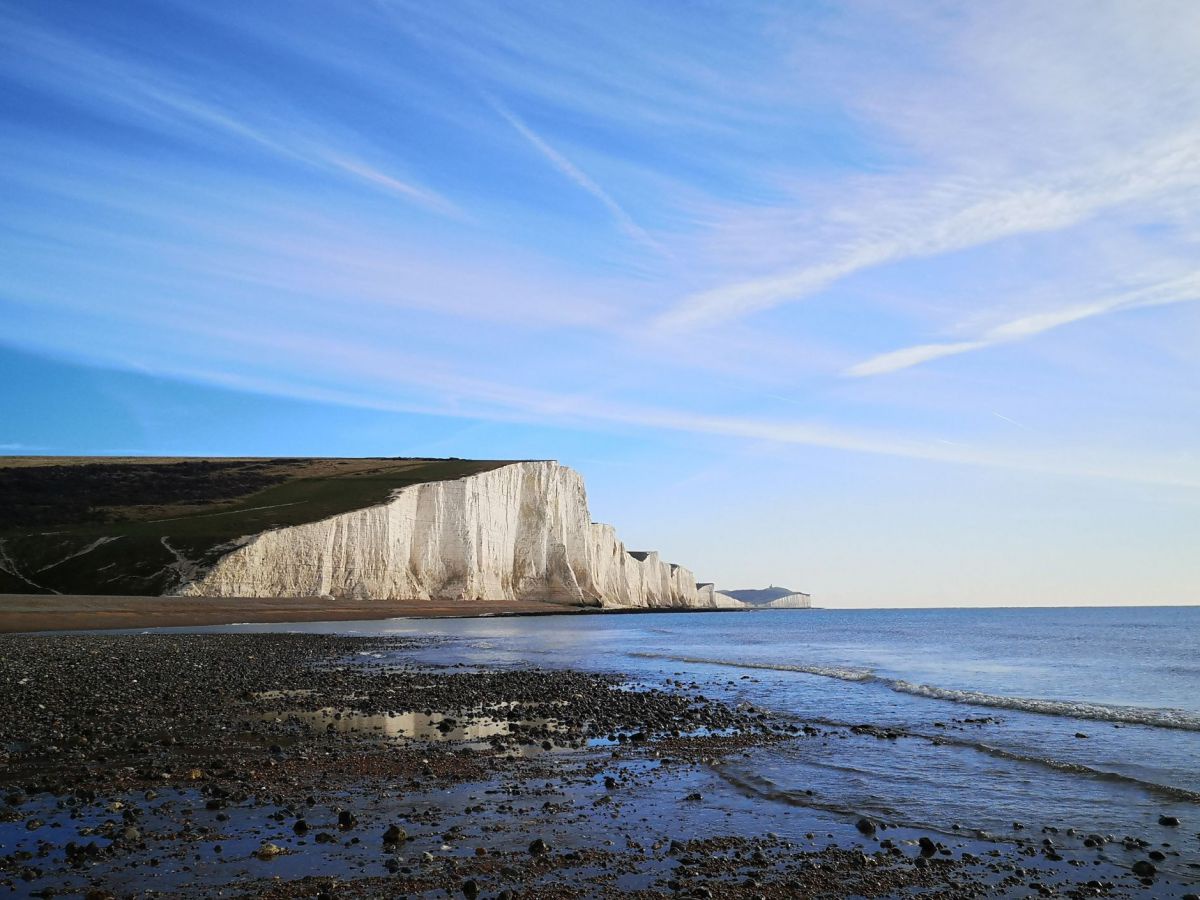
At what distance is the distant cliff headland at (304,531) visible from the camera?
5250cm

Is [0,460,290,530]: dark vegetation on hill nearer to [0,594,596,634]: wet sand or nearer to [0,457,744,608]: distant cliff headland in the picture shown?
[0,457,744,608]: distant cliff headland

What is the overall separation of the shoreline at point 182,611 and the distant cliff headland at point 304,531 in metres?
3.05

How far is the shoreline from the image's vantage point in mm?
35281

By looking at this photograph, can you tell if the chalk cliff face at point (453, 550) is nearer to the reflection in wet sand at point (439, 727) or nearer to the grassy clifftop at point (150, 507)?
the grassy clifftop at point (150, 507)

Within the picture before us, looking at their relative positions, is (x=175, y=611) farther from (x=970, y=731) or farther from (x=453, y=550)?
(x=970, y=731)

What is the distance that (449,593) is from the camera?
68750 millimetres

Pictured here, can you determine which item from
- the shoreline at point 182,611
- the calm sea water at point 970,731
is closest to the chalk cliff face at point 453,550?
the shoreline at point 182,611

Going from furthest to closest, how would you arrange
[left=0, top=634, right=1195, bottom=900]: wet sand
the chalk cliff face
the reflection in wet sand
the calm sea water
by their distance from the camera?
the chalk cliff face < the reflection in wet sand < the calm sea water < [left=0, top=634, right=1195, bottom=900]: wet sand

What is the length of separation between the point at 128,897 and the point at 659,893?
3.45m

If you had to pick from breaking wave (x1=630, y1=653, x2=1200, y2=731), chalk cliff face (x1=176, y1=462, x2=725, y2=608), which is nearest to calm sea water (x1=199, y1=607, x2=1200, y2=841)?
breaking wave (x1=630, y1=653, x2=1200, y2=731)

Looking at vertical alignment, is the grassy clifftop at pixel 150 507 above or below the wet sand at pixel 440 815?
above

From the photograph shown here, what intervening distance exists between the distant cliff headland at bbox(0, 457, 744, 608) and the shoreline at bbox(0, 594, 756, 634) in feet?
10.0

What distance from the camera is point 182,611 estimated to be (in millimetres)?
42375

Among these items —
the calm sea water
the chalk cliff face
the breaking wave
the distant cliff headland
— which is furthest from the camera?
the chalk cliff face
